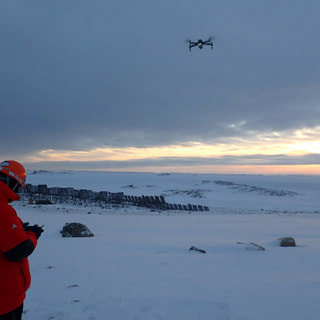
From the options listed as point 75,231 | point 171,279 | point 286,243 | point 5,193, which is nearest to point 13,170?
point 5,193

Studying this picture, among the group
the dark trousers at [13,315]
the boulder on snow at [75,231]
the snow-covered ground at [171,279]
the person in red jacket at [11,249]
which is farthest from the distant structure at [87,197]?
the person in red jacket at [11,249]

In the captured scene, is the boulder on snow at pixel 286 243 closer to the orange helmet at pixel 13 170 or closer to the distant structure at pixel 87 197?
the orange helmet at pixel 13 170

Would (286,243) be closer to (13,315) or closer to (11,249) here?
(13,315)

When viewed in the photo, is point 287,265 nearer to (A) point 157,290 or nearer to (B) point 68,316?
(A) point 157,290

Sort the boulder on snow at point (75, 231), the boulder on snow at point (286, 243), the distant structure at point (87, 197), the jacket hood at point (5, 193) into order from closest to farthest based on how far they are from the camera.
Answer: the jacket hood at point (5, 193)
the boulder on snow at point (286, 243)
the boulder on snow at point (75, 231)
the distant structure at point (87, 197)

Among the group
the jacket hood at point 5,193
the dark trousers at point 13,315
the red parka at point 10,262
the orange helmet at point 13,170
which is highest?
the orange helmet at point 13,170

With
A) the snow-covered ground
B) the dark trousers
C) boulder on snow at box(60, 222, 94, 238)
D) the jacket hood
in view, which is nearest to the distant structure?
boulder on snow at box(60, 222, 94, 238)

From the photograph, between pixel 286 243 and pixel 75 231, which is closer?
pixel 286 243
